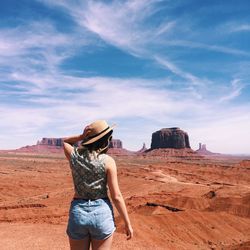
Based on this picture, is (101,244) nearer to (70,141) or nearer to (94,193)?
(94,193)

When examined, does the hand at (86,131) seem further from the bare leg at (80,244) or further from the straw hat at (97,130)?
the bare leg at (80,244)

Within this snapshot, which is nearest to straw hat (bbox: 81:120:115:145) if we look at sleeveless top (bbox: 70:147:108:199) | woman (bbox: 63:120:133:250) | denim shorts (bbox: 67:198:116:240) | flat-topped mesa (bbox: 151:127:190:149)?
woman (bbox: 63:120:133:250)

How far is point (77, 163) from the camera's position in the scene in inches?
137

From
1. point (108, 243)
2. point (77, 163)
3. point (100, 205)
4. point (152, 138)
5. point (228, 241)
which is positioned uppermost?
point (152, 138)

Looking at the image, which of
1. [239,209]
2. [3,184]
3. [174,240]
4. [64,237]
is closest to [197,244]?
[174,240]

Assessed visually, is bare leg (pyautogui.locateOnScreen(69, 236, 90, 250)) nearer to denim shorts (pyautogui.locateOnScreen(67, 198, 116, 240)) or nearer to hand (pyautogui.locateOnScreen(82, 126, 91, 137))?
denim shorts (pyautogui.locateOnScreen(67, 198, 116, 240))

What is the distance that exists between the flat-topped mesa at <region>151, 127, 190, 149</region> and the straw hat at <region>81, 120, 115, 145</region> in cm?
15922

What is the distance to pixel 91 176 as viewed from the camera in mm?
3416

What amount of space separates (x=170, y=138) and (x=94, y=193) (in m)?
162

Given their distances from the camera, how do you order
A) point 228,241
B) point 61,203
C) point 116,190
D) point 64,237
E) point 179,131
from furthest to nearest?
point 179,131, point 61,203, point 228,241, point 64,237, point 116,190

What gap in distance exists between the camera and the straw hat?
3.46 m

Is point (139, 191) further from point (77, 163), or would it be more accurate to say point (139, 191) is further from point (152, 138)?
point (152, 138)

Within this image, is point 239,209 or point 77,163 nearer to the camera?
point 77,163

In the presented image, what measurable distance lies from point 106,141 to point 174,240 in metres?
10.0
